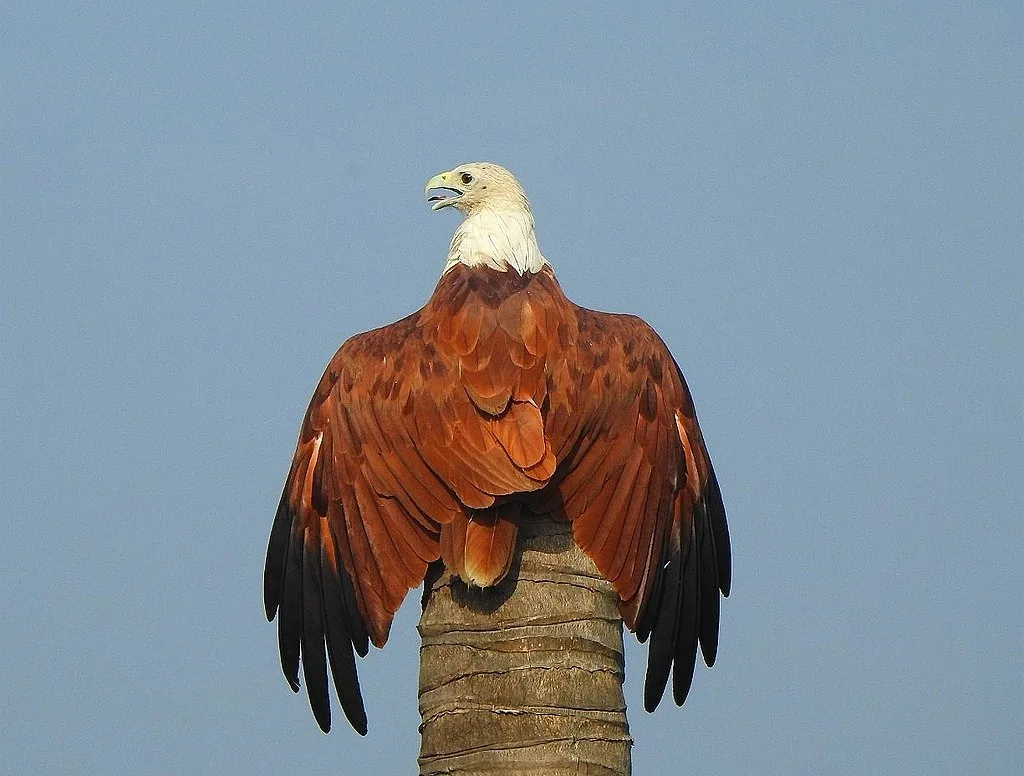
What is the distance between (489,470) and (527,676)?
0.79m

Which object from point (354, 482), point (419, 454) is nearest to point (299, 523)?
point (354, 482)

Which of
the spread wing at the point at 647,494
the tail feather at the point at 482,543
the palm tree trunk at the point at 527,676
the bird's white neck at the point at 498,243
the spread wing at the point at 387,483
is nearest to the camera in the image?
the palm tree trunk at the point at 527,676

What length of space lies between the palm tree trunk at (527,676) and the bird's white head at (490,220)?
1.41 meters

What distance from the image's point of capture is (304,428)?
6.42 metres

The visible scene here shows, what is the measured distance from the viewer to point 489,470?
18.7 ft

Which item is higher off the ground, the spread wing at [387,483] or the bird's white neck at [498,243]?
the bird's white neck at [498,243]

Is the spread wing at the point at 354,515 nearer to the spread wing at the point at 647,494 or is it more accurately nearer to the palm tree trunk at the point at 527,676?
the palm tree trunk at the point at 527,676

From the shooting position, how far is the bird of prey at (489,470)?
5816mm

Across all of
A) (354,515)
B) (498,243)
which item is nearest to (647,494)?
(354,515)

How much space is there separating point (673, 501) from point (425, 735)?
1508 mm

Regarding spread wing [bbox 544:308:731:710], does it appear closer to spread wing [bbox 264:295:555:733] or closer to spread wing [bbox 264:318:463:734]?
spread wing [bbox 264:295:555:733]

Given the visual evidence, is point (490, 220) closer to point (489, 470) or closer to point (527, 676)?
point (489, 470)

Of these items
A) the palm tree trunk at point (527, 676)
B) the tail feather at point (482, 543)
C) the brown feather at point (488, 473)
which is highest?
the brown feather at point (488, 473)

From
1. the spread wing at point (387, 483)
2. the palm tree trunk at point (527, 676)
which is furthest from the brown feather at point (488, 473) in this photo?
the palm tree trunk at point (527, 676)
